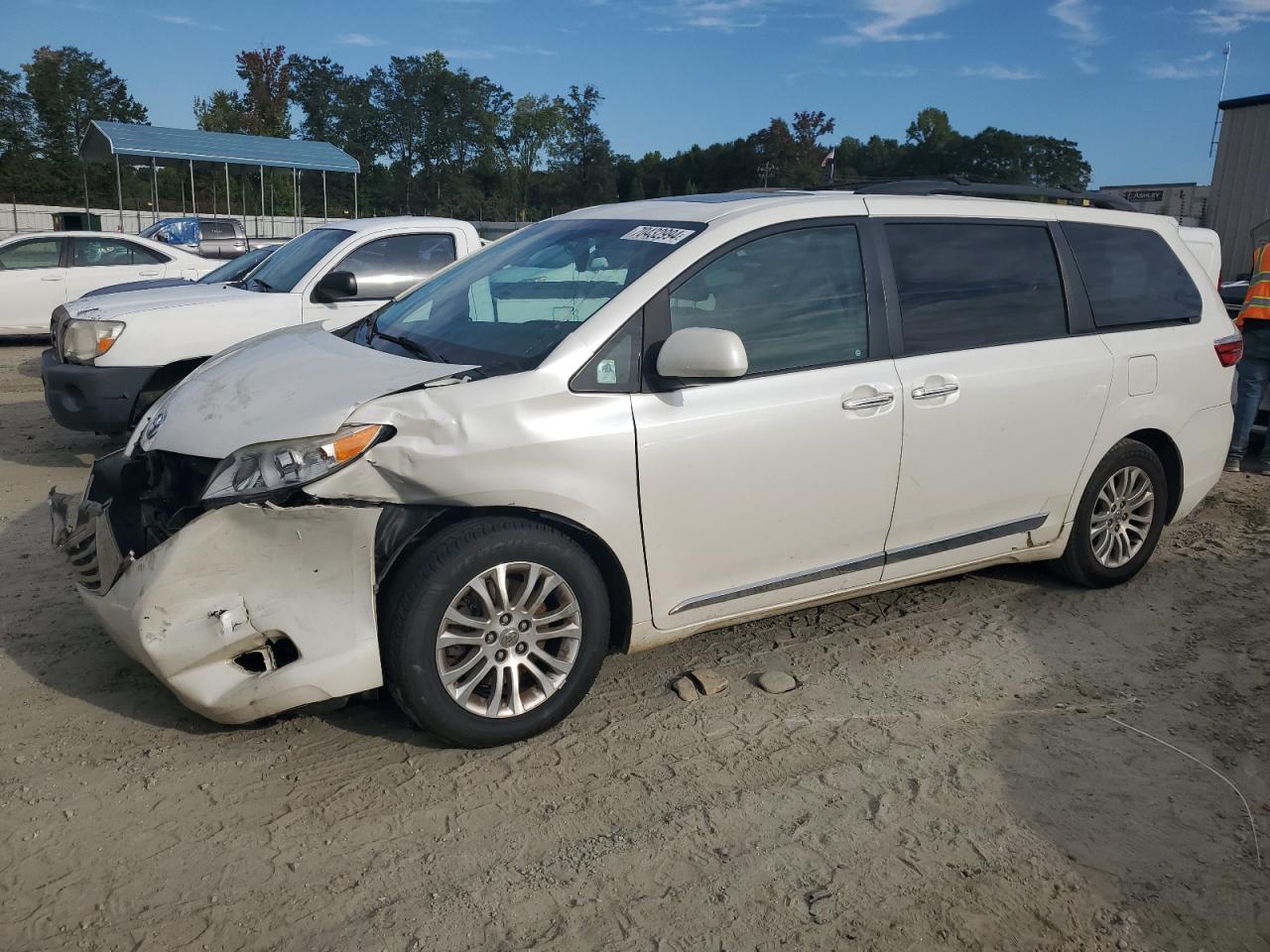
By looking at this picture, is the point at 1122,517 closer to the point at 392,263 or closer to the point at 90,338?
the point at 392,263

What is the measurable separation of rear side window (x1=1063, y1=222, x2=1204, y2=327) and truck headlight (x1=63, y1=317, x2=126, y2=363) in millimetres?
5778

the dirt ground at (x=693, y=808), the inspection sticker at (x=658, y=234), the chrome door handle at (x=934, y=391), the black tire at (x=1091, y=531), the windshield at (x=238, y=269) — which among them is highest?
the inspection sticker at (x=658, y=234)

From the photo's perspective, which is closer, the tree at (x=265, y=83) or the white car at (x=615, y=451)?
the white car at (x=615, y=451)

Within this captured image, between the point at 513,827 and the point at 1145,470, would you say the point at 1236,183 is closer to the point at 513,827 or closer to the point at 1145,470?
the point at 1145,470

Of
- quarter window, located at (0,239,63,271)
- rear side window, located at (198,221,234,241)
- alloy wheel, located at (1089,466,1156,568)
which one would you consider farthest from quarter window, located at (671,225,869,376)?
rear side window, located at (198,221,234,241)

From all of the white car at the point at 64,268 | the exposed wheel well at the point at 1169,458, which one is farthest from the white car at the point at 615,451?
the white car at the point at 64,268

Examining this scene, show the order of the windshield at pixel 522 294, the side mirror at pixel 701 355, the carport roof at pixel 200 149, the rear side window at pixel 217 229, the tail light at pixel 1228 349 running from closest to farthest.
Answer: the side mirror at pixel 701 355 → the windshield at pixel 522 294 → the tail light at pixel 1228 349 → the rear side window at pixel 217 229 → the carport roof at pixel 200 149

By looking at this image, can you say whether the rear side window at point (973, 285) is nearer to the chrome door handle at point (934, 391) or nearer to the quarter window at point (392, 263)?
the chrome door handle at point (934, 391)

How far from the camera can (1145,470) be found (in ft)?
16.2

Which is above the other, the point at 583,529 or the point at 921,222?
the point at 921,222

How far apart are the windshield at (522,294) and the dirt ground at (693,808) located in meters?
1.37

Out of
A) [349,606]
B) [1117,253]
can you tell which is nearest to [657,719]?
[349,606]

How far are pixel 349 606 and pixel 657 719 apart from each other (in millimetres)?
1216

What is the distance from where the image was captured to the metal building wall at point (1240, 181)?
2028cm
